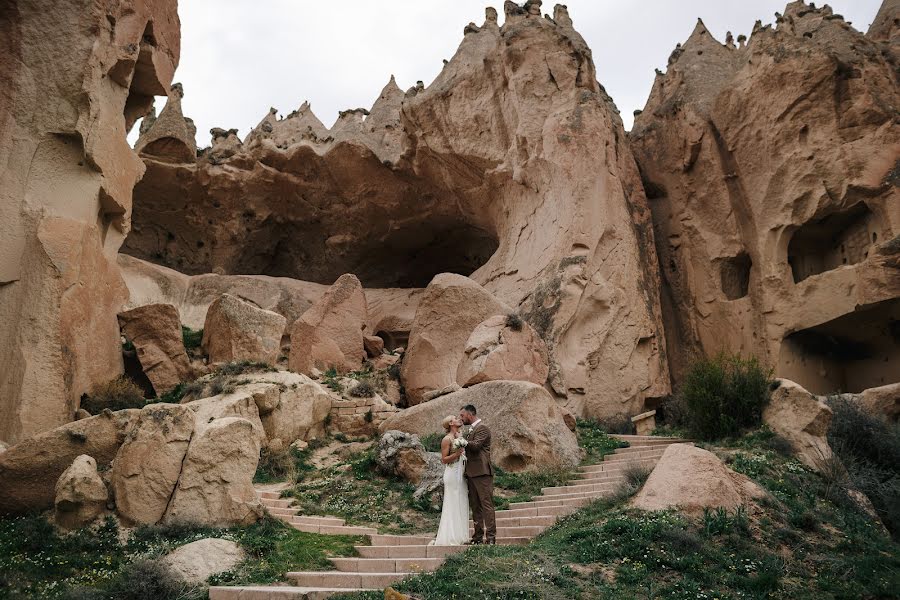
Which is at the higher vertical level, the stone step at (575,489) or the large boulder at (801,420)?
the large boulder at (801,420)

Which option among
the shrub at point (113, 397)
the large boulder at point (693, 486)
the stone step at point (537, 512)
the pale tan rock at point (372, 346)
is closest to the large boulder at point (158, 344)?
the shrub at point (113, 397)

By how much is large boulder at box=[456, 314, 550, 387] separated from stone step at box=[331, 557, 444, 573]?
6494 mm

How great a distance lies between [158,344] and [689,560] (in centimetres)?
1330

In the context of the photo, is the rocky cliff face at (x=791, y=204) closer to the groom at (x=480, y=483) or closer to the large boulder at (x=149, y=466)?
the groom at (x=480, y=483)

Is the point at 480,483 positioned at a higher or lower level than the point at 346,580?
higher

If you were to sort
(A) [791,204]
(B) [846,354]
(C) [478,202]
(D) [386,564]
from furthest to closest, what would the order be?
1. (C) [478,202]
2. (B) [846,354]
3. (A) [791,204]
4. (D) [386,564]

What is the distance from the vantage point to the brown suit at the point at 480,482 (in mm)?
7895

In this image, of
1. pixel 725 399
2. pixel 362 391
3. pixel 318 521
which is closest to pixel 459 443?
pixel 318 521

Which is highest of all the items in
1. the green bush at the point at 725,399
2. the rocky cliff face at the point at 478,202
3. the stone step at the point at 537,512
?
the rocky cliff face at the point at 478,202

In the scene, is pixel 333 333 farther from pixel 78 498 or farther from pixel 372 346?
pixel 78 498

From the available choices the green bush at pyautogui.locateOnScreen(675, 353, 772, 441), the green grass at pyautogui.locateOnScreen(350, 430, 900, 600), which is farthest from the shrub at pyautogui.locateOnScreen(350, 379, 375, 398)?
the green grass at pyautogui.locateOnScreen(350, 430, 900, 600)

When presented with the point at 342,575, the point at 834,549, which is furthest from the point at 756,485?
the point at 342,575

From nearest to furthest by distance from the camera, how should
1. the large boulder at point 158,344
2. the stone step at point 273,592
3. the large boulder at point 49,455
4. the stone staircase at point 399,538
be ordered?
1. the stone step at point 273,592
2. the stone staircase at point 399,538
3. the large boulder at point 49,455
4. the large boulder at point 158,344

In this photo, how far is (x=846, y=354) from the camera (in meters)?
19.2
